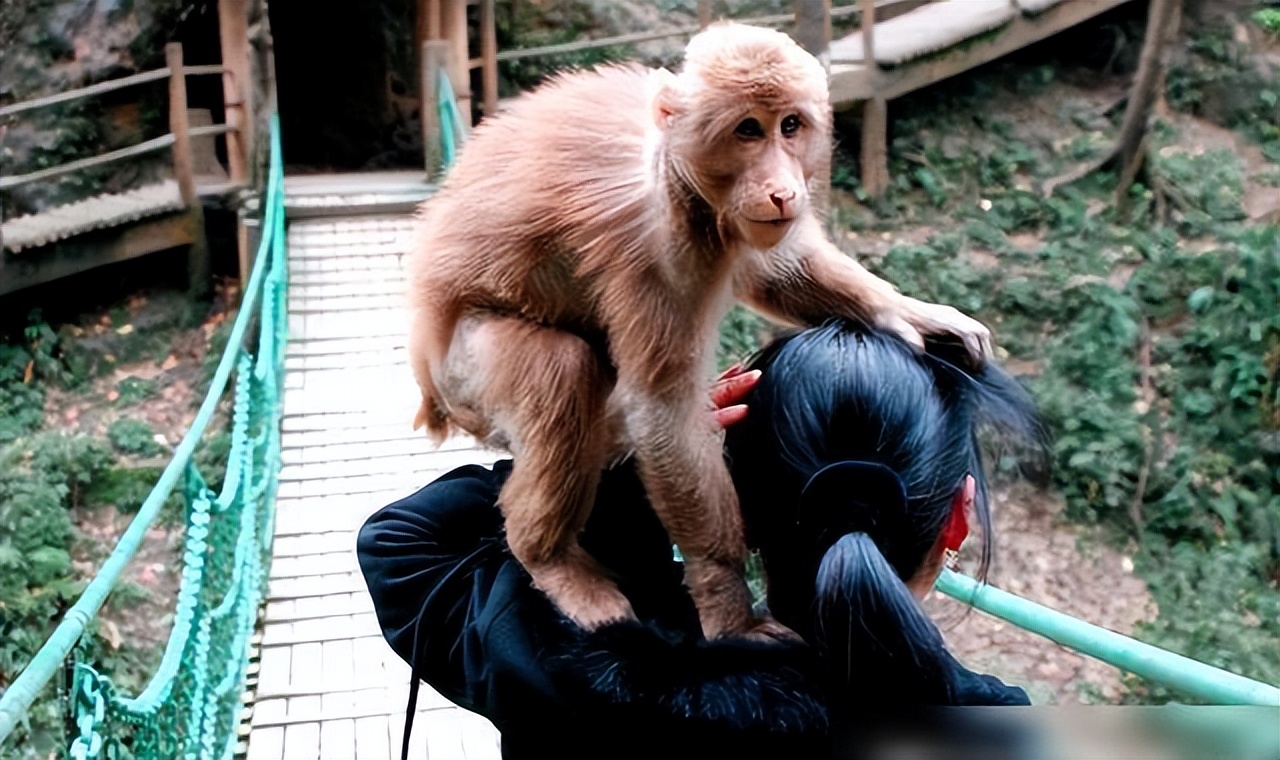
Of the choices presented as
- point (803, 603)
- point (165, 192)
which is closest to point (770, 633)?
point (803, 603)

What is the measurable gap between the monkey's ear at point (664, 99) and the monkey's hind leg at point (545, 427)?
1.04 feet

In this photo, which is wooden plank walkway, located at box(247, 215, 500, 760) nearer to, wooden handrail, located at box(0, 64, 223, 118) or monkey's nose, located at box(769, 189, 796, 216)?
wooden handrail, located at box(0, 64, 223, 118)

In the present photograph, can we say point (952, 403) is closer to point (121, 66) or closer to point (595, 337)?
point (595, 337)

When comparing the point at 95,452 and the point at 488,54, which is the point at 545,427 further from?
the point at 488,54

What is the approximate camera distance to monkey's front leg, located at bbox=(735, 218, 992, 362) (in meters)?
1.35

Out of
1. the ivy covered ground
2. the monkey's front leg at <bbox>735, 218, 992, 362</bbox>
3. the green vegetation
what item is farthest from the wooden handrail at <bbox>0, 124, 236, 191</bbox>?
the monkey's front leg at <bbox>735, 218, 992, 362</bbox>

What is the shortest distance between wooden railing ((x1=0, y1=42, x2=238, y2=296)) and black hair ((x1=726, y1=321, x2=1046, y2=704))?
691 cm

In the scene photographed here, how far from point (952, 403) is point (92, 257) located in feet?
24.5

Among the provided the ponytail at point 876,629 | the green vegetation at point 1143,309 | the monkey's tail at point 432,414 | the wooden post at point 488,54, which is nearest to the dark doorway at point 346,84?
the wooden post at point 488,54

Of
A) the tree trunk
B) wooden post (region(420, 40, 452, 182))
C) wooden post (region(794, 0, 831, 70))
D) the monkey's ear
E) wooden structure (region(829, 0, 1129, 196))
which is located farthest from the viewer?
wooden structure (region(829, 0, 1129, 196))

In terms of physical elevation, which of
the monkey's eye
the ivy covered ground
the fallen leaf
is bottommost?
the fallen leaf

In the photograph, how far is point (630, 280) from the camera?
1.46 metres

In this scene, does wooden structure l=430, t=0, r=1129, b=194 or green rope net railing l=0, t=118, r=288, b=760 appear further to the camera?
wooden structure l=430, t=0, r=1129, b=194

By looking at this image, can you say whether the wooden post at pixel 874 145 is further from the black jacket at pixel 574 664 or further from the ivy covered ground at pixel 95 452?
the black jacket at pixel 574 664
